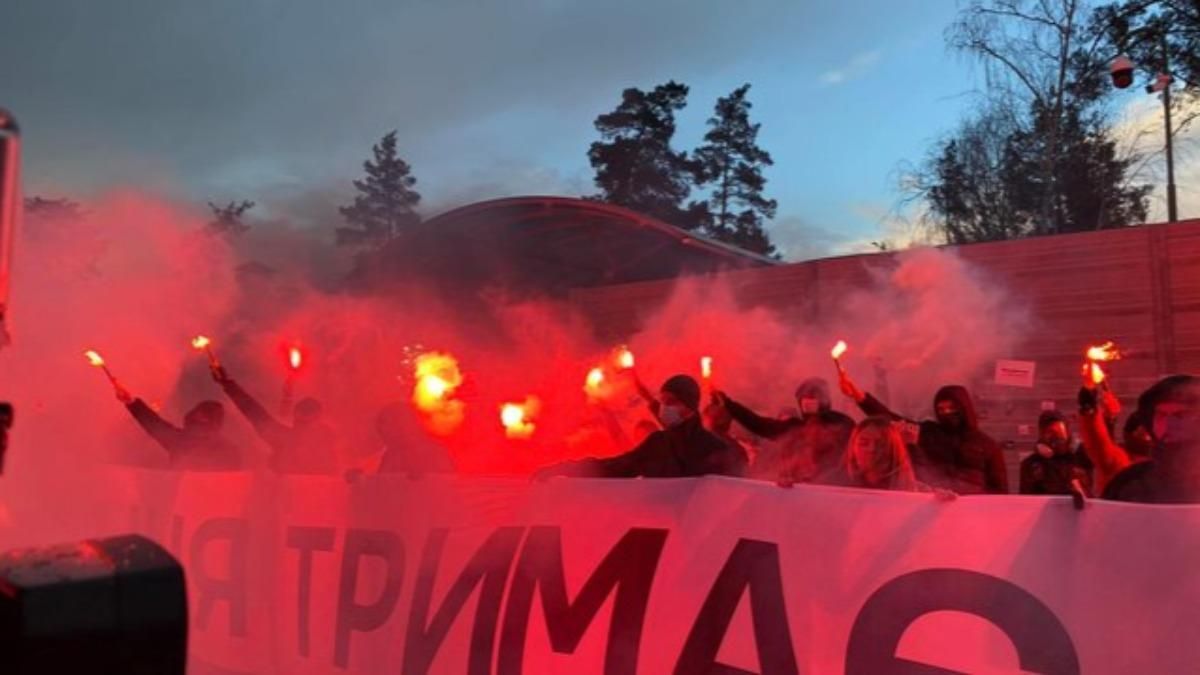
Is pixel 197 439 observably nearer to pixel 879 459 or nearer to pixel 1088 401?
pixel 879 459

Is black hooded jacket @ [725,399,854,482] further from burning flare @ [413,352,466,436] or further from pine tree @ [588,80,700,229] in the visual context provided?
pine tree @ [588,80,700,229]

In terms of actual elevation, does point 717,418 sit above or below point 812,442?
above

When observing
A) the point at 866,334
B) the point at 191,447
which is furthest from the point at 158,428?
the point at 866,334

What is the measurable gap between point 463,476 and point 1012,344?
6405mm

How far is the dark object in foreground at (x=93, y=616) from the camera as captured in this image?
5.11ft

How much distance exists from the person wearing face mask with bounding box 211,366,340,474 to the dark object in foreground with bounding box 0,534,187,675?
537 centimetres

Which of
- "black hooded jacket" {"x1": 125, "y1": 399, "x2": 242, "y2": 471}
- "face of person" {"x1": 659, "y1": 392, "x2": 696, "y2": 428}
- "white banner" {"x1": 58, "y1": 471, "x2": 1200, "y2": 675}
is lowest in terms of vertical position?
"white banner" {"x1": 58, "y1": 471, "x2": 1200, "y2": 675}

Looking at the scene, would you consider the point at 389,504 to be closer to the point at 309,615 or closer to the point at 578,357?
the point at 309,615

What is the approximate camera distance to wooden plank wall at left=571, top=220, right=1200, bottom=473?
9.12 m

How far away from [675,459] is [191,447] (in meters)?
3.91

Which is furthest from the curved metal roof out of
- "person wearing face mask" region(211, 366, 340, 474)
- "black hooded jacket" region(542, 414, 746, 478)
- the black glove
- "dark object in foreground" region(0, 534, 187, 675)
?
"dark object in foreground" region(0, 534, 187, 675)

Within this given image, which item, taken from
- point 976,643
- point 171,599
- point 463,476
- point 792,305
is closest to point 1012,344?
point 792,305

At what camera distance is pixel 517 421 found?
8.39m

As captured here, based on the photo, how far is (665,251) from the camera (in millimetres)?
12727
